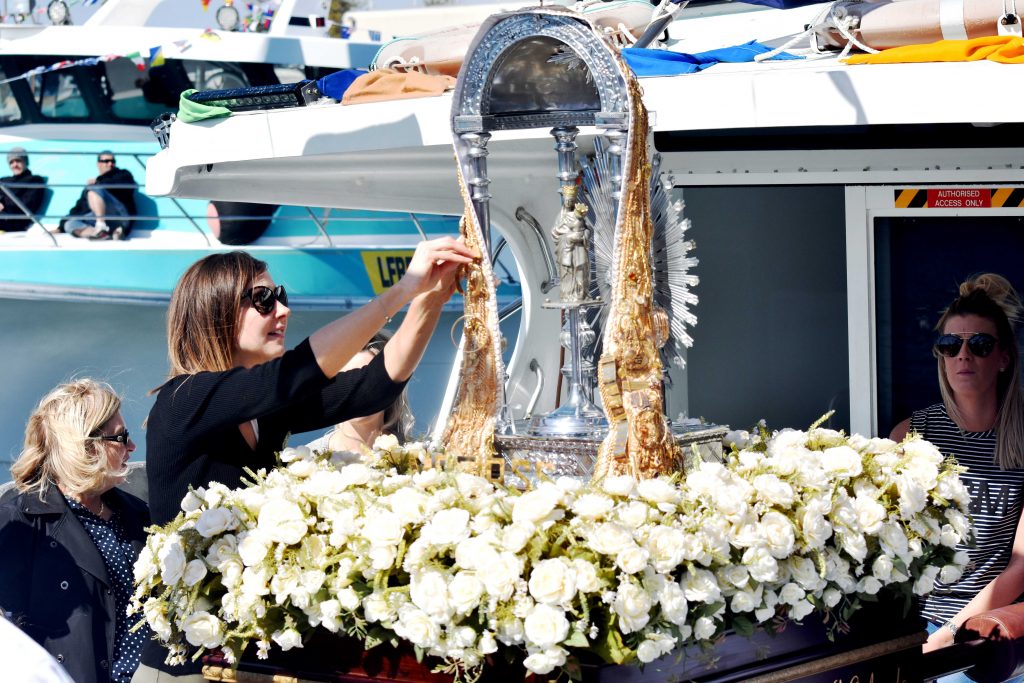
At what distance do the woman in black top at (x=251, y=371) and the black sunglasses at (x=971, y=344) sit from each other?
1.70 m

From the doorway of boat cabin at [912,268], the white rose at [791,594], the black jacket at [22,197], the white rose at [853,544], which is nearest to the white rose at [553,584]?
the white rose at [791,594]

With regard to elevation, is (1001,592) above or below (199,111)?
below

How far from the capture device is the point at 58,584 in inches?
142

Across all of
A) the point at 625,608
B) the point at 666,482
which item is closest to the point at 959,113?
the point at 666,482

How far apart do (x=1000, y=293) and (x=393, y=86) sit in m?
2.19

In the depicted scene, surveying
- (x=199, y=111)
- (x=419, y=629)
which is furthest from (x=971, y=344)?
(x=199, y=111)

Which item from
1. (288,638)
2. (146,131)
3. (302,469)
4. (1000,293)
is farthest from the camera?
(146,131)

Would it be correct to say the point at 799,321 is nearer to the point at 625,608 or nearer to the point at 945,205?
the point at 945,205

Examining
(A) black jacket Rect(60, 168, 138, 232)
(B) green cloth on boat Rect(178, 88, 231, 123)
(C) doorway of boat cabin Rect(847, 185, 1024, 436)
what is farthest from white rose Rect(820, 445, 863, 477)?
(A) black jacket Rect(60, 168, 138, 232)

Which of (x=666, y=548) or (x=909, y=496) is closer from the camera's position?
(x=666, y=548)

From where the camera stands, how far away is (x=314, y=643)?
103 inches

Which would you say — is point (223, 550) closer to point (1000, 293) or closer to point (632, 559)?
point (632, 559)

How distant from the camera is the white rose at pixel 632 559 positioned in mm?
2309

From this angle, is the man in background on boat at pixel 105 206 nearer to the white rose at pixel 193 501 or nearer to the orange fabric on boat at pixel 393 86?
the orange fabric on boat at pixel 393 86
